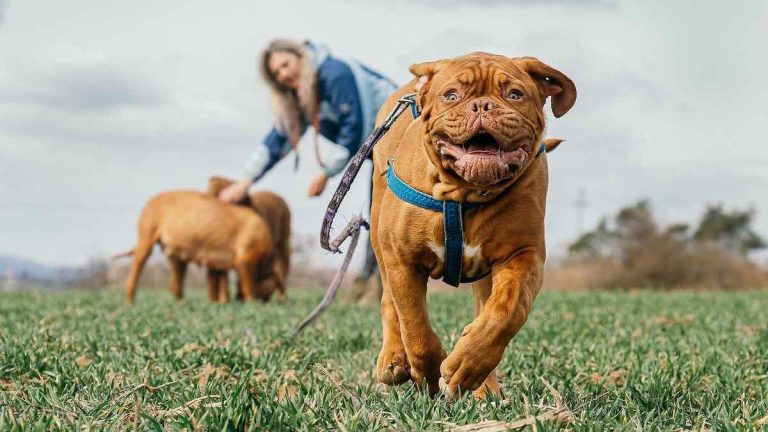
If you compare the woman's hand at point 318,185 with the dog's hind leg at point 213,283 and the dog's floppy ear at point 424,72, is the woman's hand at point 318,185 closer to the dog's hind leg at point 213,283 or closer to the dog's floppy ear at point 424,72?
the dog's floppy ear at point 424,72

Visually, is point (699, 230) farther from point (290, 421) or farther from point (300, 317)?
point (290, 421)

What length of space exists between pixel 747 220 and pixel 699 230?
2354 mm

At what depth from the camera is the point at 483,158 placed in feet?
9.05

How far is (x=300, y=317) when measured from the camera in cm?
839

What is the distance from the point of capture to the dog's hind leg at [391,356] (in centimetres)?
350

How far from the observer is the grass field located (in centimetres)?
284

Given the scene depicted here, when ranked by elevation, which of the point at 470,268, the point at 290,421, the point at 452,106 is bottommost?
the point at 290,421

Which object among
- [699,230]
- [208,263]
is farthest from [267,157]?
[699,230]

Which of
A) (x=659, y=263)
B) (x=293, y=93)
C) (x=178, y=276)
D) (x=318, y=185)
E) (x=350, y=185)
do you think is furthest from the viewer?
(x=659, y=263)

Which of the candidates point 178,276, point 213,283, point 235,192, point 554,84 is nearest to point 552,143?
point 554,84

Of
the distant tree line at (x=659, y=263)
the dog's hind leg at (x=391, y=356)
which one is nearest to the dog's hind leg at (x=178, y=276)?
the dog's hind leg at (x=391, y=356)

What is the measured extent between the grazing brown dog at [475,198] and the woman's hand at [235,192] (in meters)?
6.86

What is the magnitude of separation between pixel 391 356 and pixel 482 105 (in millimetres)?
1258

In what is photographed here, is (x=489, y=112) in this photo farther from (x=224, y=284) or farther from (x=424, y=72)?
(x=224, y=284)
